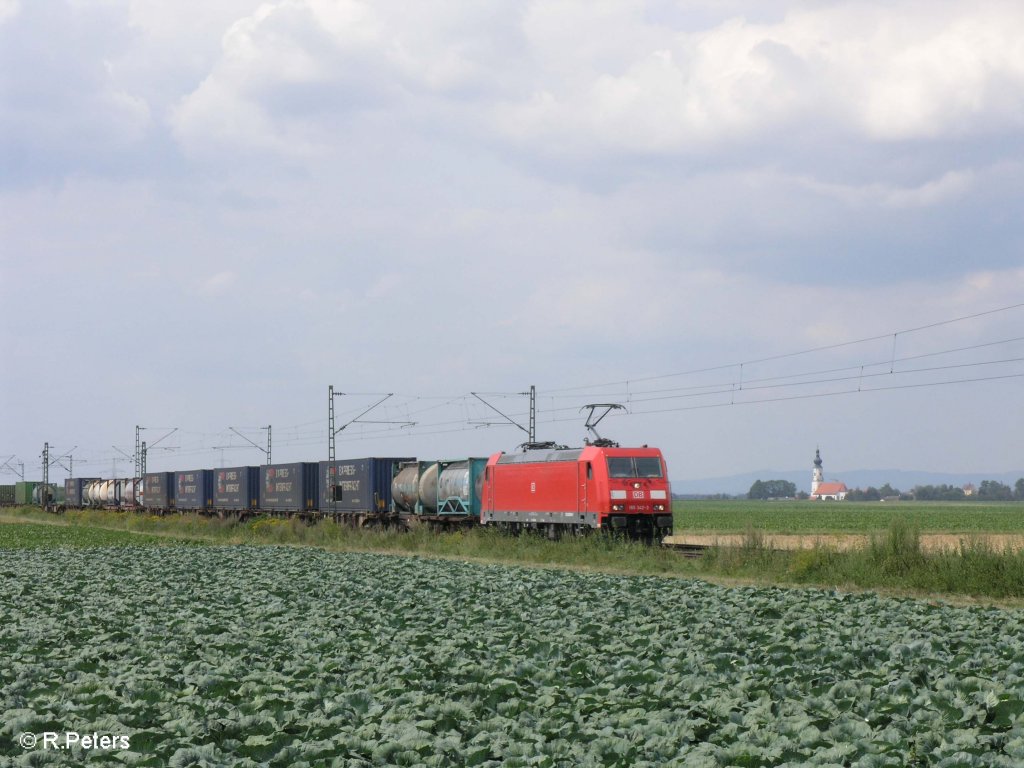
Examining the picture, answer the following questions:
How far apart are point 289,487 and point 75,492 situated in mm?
46938

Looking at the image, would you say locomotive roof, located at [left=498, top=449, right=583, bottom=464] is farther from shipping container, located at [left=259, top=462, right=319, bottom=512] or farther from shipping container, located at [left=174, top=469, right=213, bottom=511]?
shipping container, located at [left=174, top=469, right=213, bottom=511]

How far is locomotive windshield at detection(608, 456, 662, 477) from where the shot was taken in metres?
33.0

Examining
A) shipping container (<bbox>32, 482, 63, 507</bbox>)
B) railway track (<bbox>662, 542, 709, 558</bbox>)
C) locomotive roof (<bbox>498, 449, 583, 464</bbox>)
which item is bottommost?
railway track (<bbox>662, 542, 709, 558</bbox>)

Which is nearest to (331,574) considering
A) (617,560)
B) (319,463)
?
(617,560)

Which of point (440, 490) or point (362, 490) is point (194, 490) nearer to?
point (362, 490)

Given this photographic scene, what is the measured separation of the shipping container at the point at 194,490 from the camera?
67375 mm

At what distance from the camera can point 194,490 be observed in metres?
69.2

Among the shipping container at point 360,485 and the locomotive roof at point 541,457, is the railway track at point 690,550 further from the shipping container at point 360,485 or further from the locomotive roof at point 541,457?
the shipping container at point 360,485

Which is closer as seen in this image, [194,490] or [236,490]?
[236,490]

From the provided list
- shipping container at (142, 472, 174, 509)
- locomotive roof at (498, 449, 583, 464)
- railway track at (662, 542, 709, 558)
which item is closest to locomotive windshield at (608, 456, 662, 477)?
locomotive roof at (498, 449, 583, 464)

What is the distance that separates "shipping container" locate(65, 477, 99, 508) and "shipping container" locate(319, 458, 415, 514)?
50.0m

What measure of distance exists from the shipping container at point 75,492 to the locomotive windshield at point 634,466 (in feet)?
235

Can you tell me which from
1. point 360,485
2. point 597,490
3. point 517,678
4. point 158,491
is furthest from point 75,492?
point 517,678

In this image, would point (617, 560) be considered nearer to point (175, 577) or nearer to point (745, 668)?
point (175, 577)
